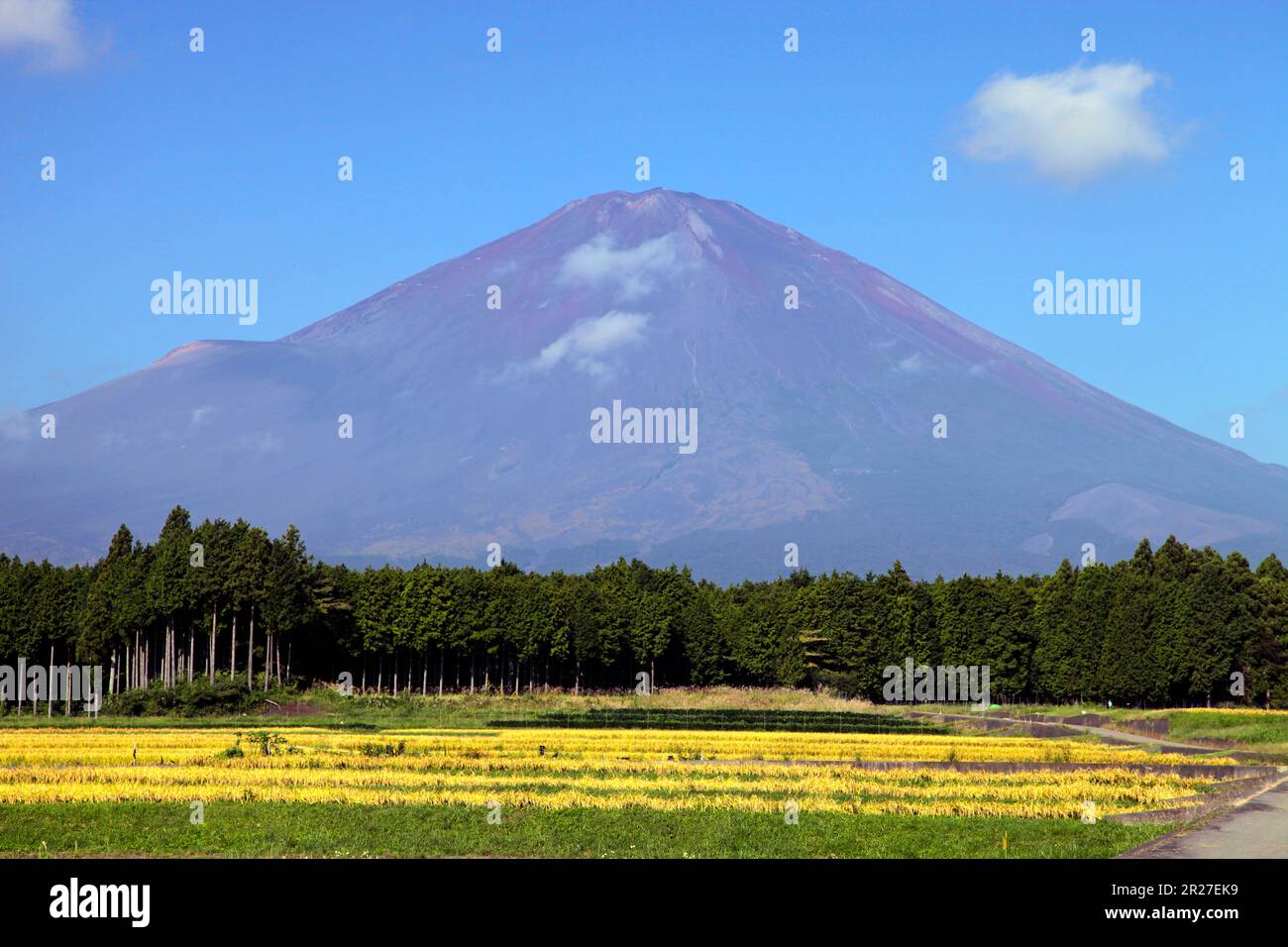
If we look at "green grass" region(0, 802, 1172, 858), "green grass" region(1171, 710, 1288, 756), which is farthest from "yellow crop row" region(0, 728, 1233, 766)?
"green grass" region(0, 802, 1172, 858)

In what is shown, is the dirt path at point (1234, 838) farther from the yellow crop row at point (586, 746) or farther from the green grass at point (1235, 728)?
the green grass at point (1235, 728)

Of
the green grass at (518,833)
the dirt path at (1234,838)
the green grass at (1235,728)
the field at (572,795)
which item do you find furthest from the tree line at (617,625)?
the dirt path at (1234,838)

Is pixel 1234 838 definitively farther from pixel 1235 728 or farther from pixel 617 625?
pixel 617 625

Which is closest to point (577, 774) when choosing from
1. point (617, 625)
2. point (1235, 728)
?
point (1235, 728)
